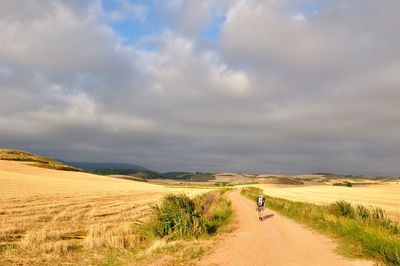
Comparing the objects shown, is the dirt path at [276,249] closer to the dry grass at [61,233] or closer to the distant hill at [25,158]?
the dry grass at [61,233]

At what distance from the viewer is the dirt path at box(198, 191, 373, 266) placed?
49.5 ft

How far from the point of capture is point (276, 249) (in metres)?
17.8

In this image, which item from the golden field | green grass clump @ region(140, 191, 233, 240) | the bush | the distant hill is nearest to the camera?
green grass clump @ region(140, 191, 233, 240)

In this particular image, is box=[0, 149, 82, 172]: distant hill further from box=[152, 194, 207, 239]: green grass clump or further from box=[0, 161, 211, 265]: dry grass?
box=[152, 194, 207, 239]: green grass clump

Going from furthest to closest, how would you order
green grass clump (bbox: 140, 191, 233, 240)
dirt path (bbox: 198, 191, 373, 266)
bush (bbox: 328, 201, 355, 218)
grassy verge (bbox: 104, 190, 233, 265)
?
bush (bbox: 328, 201, 355, 218), green grass clump (bbox: 140, 191, 233, 240), grassy verge (bbox: 104, 190, 233, 265), dirt path (bbox: 198, 191, 373, 266)

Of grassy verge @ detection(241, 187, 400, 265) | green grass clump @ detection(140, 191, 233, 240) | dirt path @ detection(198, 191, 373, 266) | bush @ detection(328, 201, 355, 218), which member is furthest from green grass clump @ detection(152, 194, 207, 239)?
bush @ detection(328, 201, 355, 218)

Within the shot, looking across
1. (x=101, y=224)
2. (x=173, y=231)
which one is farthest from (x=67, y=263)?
(x=101, y=224)

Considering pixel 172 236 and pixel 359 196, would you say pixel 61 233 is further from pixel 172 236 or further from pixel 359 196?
pixel 359 196

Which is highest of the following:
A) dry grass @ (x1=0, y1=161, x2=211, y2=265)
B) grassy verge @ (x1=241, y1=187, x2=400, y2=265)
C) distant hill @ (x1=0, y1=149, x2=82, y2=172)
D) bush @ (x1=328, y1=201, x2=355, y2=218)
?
distant hill @ (x1=0, y1=149, x2=82, y2=172)

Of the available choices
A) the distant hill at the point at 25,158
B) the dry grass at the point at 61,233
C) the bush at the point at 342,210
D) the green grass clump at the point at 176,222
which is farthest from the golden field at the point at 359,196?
the distant hill at the point at 25,158

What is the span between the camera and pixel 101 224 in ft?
86.3

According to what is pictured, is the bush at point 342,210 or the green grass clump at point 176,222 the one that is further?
the bush at point 342,210

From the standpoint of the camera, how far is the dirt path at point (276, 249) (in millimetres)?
15094

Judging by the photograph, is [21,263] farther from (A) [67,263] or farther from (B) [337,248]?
(B) [337,248]
